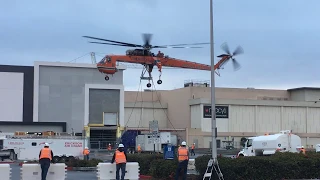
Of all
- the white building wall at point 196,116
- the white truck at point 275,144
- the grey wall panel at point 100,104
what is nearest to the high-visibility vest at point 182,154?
the white truck at point 275,144

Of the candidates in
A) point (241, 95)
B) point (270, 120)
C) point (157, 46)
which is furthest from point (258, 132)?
point (157, 46)

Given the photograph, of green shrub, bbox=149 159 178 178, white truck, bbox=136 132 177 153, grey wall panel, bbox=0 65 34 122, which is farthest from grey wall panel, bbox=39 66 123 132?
green shrub, bbox=149 159 178 178

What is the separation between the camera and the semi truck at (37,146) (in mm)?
48875

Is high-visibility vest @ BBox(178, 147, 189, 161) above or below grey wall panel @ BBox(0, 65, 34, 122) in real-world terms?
below

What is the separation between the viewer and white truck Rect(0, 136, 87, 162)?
1927 inches

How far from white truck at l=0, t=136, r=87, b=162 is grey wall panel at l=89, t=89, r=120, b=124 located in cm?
3276

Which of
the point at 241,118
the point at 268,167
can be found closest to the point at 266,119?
the point at 241,118

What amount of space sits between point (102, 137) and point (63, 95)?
8715 millimetres

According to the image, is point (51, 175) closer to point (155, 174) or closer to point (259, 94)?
point (155, 174)

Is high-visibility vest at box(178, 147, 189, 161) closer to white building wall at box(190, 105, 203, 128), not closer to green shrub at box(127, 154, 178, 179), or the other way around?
green shrub at box(127, 154, 178, 179)

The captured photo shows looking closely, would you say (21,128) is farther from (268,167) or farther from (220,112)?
(268,167)

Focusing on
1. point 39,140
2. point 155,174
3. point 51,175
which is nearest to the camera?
point 51,175

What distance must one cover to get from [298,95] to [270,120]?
38.8 ft

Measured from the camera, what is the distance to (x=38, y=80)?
81.3m
